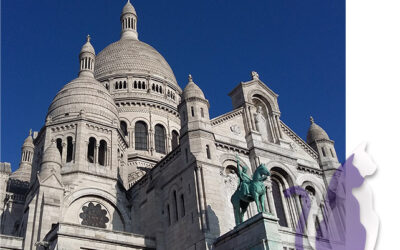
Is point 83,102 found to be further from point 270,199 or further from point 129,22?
point 129,22

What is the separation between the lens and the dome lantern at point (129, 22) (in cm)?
6216

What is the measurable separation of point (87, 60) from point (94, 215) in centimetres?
1821

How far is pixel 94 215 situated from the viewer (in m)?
30.6

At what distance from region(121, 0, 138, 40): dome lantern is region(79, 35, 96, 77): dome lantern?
1771cm

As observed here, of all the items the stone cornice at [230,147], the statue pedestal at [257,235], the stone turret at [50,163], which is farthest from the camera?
the stone turret at [50,163]

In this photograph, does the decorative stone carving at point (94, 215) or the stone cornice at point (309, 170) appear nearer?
the decorative stone carving at point (94, 215)

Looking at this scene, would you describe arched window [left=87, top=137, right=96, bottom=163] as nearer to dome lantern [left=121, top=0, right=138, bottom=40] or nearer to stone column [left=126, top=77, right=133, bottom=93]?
stone column [left=126, top=77, right=133, bottom=93]

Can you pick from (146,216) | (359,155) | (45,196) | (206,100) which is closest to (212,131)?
(206,100)

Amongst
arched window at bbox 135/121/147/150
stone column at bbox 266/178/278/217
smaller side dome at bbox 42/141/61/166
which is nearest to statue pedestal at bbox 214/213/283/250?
stone column at bbox 266/178/278/217

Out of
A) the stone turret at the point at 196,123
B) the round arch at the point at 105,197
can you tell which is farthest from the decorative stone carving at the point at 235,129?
the round arch at the point at 105,197

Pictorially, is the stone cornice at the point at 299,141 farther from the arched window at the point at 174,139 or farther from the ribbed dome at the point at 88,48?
the ribbed dome at the point at 88,48

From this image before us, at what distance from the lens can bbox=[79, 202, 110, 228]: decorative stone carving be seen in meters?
30.0

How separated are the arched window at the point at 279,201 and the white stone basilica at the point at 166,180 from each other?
75 millimetres

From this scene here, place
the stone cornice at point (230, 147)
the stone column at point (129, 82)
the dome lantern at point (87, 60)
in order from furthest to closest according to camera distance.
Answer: the stone column at point (129, 82)
the dome lantern at point (87, 60)
the stone cornice at point (230, 147)
